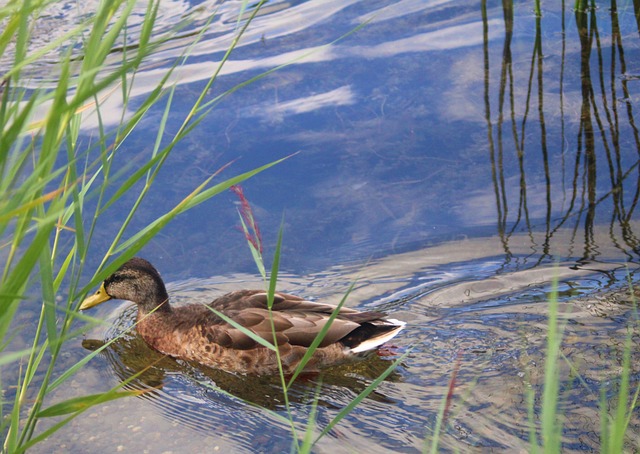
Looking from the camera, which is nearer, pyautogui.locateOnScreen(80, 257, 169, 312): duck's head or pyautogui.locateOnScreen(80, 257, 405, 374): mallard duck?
pyautogui.locateOnScreen(80, 257, 405, 374): mallard duck

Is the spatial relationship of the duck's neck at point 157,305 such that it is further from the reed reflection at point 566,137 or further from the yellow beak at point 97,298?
the reed reflection at point 566,137

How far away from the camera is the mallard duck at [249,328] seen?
501cm

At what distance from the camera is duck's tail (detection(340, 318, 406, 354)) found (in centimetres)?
492

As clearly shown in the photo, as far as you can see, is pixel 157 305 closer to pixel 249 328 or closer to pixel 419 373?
pixel 249 328

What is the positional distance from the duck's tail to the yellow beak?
1.62m

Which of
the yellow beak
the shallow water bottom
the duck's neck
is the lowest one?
the shallow water bottom

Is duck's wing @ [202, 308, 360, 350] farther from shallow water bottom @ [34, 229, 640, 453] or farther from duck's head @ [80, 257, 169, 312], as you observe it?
duck's head @ [80, 257, 169, 312]

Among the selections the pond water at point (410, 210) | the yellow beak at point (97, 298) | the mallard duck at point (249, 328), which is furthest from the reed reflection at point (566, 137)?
the yellow beak at point (97, 298)

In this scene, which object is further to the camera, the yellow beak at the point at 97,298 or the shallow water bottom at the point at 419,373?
the yellow beak at the point at 97,298

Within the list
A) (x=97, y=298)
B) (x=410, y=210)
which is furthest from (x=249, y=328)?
(x=410, y=210)

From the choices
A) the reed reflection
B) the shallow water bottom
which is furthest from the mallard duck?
the reed reflection

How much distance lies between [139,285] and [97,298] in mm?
336

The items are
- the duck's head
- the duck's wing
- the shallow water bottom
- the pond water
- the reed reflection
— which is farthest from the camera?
the reed reflection

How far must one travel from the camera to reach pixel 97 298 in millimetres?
5566
